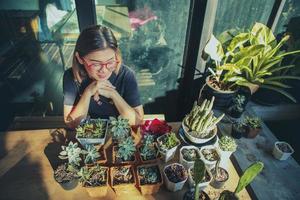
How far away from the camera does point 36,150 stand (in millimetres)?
1585

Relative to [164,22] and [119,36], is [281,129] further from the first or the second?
[119,36]

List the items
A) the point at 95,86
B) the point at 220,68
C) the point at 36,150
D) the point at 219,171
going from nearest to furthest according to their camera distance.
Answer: the point at 219,171
the point at 36,150
the point at 95,86
the point at 220,68

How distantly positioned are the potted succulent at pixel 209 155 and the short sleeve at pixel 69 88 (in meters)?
0.99

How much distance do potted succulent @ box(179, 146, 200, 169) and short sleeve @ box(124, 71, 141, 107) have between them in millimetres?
556

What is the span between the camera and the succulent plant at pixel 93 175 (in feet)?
4.30

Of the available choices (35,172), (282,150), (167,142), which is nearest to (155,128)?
(167,142)

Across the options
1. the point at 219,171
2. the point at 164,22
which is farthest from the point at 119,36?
the point at 219,171

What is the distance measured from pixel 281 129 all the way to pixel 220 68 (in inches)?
45.2

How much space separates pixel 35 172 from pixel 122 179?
1.78 feet

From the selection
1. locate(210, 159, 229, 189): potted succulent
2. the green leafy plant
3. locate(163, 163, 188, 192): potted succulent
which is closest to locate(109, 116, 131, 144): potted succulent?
locate(163, 163, 188, 192): potted succulent

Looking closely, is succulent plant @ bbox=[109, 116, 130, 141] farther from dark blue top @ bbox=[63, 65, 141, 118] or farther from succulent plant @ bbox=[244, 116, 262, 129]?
succulent plant @ bbox=[244, 116, 262, 129]

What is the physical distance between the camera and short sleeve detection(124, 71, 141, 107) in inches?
72.4

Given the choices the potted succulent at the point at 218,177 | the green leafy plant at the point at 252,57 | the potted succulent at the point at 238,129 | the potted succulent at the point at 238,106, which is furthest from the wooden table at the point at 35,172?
the green leafy plant at the point at 252,57

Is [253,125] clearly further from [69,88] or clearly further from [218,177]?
[69,88]
